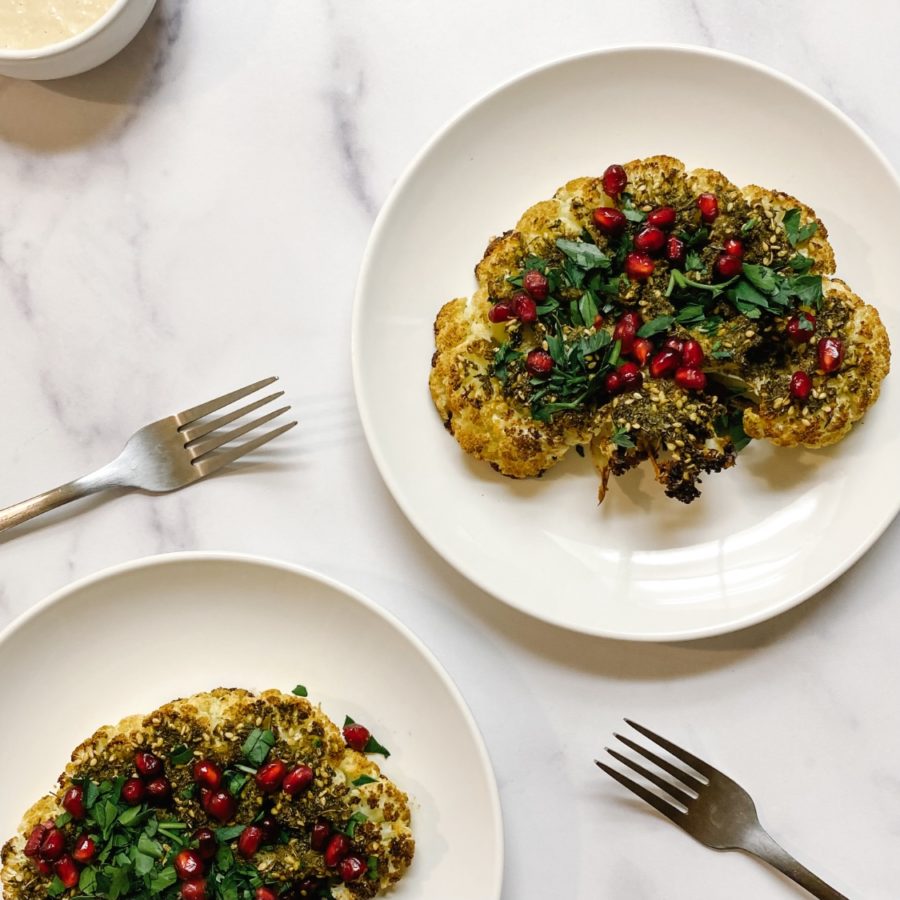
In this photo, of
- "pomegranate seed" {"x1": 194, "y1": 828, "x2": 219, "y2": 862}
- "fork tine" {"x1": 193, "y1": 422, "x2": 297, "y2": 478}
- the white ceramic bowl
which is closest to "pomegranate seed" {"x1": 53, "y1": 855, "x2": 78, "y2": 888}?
"pomegranate seed" {"x1": 194, "y1": 828, "x2": 219, "y2": 862}

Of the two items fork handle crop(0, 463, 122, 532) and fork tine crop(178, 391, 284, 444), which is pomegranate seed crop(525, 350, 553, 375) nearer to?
fork tine crop(178, 391, 284, 444)

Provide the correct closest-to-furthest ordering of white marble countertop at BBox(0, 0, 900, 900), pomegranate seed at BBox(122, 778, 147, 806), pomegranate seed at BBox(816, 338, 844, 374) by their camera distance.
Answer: pomegranate seed at BBox(816, 338, 844, 374), pomegranate seed at BBox(122, 778, 147, 806), white marble countertop at BBox(0, 0, 900, 900)

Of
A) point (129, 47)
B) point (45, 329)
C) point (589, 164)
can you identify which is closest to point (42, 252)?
point (45, 329)

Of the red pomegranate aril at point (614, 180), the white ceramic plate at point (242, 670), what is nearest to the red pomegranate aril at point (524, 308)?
the red pomegranate aril at point (614, 180)

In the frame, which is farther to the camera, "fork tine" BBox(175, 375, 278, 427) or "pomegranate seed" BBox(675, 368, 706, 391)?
"fork tine" BBox(175, 375, 278, 427)

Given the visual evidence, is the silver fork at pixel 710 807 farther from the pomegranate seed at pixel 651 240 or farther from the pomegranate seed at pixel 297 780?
the pomegranate seed at pixel 651 240

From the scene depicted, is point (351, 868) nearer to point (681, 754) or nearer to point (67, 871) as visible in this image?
point (67, 871)

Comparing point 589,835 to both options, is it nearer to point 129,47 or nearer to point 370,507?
point 370,507
